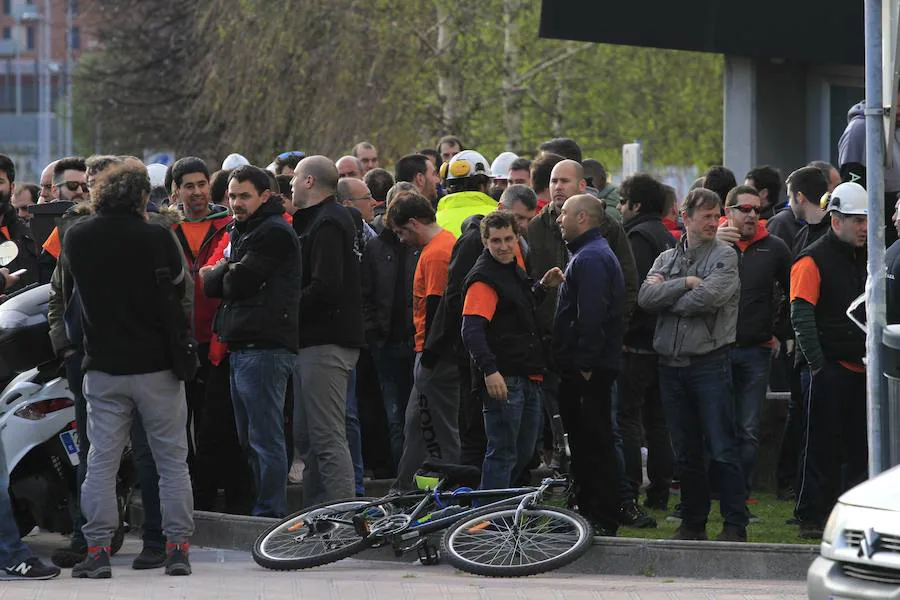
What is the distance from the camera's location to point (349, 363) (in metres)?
10.3

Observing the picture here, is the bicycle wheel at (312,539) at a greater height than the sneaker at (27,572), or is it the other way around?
the bicycle wheel at (312,539)

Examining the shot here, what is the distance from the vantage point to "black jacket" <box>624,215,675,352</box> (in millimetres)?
11039

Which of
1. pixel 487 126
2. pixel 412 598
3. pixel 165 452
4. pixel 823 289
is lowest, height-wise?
pixel 412 598

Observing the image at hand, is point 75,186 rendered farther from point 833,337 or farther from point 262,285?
point 833,337

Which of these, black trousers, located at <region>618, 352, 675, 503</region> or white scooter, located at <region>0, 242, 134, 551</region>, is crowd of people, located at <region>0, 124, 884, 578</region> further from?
white scooter, located at <region>0, 242, 134, 551</region>

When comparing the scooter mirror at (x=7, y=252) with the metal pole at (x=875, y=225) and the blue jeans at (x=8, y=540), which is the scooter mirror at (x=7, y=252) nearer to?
the blue jeans at (x=8, y=540)

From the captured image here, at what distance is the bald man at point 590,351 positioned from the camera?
31.5ft

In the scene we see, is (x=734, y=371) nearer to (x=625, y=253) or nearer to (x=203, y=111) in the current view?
(x=625, y=253)

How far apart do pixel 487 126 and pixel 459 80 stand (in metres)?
1.63

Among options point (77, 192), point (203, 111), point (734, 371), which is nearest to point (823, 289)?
point (734, 371)

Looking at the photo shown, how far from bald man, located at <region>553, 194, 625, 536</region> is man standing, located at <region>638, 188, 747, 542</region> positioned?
304 mm

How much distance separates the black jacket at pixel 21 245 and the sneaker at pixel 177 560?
2.87 meters

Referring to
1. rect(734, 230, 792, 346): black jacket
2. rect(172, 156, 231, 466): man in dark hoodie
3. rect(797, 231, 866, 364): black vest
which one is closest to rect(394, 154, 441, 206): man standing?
rect(172, 156, 231, 466): man in dark hoodie

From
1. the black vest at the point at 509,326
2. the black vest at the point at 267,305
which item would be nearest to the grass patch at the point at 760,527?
the black vest at the point at 509,326
